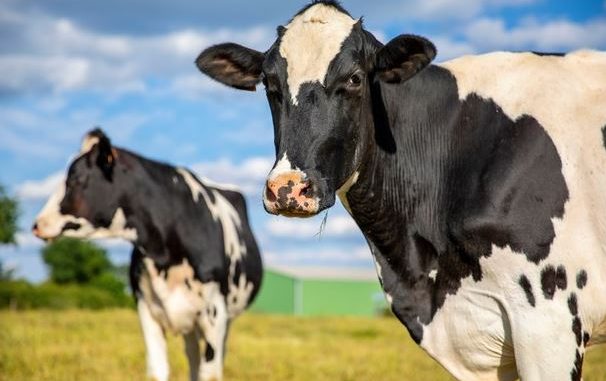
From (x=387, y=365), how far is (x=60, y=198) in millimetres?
5227

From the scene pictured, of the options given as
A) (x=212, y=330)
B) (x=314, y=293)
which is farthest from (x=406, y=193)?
(x=314, y=293)

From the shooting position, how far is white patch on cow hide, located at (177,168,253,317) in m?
12.4

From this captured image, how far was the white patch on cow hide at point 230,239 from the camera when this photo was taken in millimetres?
12430

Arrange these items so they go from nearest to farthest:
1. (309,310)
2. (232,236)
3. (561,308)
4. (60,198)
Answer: (561,308), (60,198), (232,236), (309,310)

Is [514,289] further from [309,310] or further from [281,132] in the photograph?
[309,310]

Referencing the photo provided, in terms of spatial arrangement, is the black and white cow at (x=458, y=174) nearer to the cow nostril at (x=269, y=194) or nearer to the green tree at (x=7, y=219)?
the cow nostril at (x=269, y=194)

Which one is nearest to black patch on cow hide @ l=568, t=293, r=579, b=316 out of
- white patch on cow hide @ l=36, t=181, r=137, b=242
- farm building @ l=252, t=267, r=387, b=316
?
white patch on cow hide @ l=36, t=181, r=137, b=242

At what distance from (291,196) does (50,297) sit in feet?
104

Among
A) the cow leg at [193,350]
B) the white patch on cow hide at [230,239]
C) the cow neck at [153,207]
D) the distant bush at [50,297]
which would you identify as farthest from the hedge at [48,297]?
the cow neck at [153,207]

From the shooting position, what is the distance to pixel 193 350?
12492 mm

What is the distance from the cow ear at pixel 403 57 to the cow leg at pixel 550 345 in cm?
152

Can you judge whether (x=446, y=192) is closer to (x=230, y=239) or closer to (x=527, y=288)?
(x=527, y=288)

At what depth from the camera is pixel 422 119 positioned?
5926 mm

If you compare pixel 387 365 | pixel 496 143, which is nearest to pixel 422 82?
pixel 496 143
